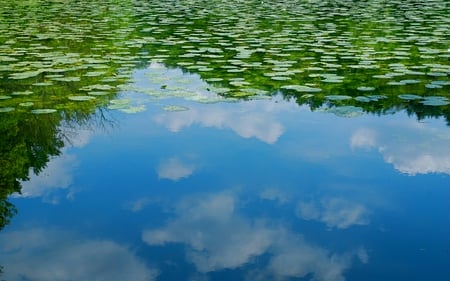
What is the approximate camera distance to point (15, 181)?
13.1ft

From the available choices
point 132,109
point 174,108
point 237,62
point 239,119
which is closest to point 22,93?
point 132,109

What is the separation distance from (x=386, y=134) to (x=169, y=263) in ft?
9.96

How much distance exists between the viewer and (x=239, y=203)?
11.9 feet

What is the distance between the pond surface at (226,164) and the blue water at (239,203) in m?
0.01

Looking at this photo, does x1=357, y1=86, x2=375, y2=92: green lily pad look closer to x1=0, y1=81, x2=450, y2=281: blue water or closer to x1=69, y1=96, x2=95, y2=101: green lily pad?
x1=0, y1=81, x2=450, y2=281: blue water

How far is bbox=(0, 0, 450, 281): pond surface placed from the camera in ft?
9.61

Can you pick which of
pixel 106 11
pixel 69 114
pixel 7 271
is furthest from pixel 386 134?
pixel 106 11

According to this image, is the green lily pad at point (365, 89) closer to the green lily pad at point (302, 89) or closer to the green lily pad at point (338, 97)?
the green lily pad at point (338, 97)

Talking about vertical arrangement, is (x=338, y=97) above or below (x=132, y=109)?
below

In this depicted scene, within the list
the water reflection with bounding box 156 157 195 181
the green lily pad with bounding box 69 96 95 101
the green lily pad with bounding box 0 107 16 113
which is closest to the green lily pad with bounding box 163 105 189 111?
the green lily pad with bounding box 69 96 95 101

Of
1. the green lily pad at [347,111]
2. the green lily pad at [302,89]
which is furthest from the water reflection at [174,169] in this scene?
the green lily pad at [302,89]

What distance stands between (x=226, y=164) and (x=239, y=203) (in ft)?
2.48

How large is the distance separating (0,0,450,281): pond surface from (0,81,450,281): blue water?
14 millimetres

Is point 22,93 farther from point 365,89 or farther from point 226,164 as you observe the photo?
point 365,89
